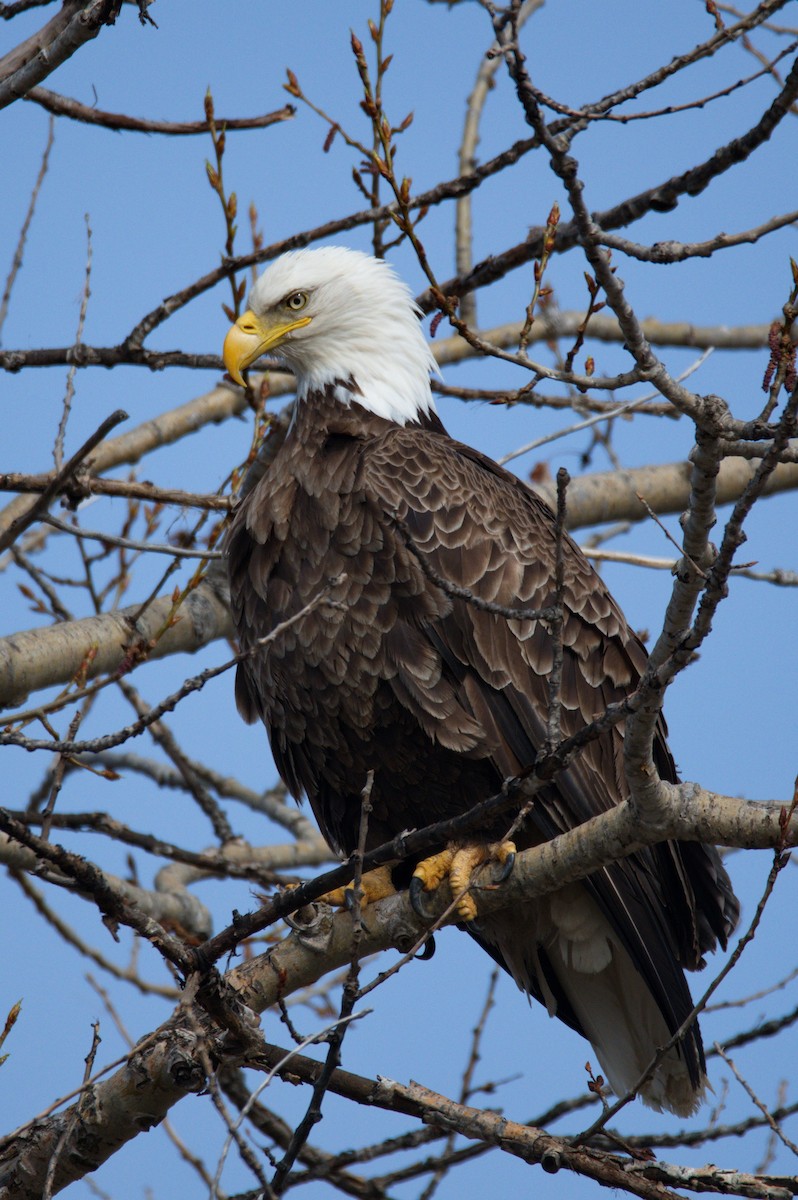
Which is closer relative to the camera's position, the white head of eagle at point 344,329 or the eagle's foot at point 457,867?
the eagle's foot at point 457,867

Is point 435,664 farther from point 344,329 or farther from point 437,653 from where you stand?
point 344,329

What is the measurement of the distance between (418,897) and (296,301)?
2.28 m

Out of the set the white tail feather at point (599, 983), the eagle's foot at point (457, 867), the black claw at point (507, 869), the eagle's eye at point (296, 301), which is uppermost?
the eagle's eye at point (296, 301)

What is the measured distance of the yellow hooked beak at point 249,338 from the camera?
14.9ft

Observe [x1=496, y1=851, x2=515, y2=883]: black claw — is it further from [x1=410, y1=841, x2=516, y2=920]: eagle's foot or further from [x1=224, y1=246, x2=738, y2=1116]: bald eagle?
[x1=224, y1=246, x2=738, y2=1116]: bald eagle

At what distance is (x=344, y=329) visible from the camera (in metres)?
4.95

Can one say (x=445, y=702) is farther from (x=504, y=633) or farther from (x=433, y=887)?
(x=433, y=887)

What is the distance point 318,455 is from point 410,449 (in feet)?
1.13

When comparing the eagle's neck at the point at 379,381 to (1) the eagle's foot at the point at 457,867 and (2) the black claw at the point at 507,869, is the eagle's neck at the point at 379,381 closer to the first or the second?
(1) the eagle's foot at the point at 457,867

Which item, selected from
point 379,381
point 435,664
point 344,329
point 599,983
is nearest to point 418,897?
point 435,664

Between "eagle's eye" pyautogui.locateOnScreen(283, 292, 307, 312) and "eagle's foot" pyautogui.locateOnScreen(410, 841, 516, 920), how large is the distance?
6.92ft

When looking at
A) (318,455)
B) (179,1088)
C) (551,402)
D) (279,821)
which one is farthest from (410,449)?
(279,821)

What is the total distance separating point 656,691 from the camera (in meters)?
2.53

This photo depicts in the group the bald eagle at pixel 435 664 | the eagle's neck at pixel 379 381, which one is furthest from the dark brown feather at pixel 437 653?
the eagle's neck at pixel 379 381
